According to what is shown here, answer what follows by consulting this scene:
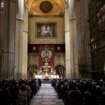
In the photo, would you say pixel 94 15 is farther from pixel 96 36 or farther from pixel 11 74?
pixel 11 74

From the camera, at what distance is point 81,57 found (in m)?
29.1

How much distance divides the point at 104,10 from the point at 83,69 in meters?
10.2

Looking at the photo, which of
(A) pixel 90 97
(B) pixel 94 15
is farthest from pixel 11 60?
(A) pixel 90 97

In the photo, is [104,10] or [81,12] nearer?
[104,10]

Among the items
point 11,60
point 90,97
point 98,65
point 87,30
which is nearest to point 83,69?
point 87,30

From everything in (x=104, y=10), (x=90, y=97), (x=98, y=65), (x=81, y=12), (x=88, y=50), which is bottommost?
(x=90, y=97)

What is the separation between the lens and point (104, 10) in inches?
734

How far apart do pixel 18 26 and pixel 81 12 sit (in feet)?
55.9

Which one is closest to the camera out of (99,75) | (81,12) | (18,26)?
(99,75)

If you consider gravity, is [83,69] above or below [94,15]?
below

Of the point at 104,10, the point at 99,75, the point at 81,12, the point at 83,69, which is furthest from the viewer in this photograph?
the point at 81,12

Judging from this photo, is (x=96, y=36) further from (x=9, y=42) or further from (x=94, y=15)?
(x=9, y=42)

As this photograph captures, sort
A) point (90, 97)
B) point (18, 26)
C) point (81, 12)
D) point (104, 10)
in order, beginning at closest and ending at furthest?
point (90, 97)
point (104, 10)
point (81, 12)
point (18, 26)

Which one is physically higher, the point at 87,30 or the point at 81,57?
the point at 87,30
